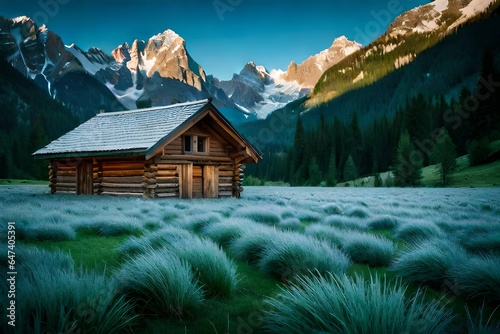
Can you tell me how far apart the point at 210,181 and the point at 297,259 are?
14881mm

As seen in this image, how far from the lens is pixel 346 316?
1908 mm

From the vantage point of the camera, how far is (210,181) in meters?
18.2

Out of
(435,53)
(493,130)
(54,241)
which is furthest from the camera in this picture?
(435,53)

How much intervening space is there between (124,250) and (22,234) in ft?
8.48

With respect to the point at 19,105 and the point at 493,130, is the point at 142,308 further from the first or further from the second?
the point at 19,105

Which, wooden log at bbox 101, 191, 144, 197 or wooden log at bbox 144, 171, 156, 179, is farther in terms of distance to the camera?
wooden log at bbox 101, 191, 144, 197

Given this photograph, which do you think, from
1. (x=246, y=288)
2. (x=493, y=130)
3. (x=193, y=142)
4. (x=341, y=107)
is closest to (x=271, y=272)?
(x=246, y=288)

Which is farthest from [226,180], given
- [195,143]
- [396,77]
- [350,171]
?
[396,77]

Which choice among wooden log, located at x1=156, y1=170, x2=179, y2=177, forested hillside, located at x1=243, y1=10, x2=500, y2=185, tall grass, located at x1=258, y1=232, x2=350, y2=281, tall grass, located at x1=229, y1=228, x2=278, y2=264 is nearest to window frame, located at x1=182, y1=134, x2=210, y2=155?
wooden log, located at x1=156, y1=170, x2=179, y2=177

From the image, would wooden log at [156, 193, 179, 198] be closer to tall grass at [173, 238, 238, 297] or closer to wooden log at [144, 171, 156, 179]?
wooden log at [144, 171, 156, 179]

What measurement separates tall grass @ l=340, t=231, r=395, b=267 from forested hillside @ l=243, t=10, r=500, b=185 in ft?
176

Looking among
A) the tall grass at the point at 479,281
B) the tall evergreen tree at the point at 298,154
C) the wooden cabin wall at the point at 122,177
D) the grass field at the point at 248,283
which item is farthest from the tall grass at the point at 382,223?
the tall evergreen tree at the point at 298,154

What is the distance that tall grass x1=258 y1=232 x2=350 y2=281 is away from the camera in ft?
11.6

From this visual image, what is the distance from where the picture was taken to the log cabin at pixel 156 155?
15594mm
